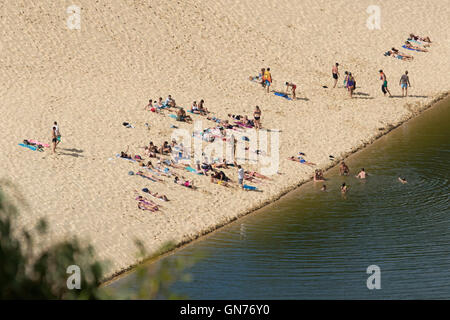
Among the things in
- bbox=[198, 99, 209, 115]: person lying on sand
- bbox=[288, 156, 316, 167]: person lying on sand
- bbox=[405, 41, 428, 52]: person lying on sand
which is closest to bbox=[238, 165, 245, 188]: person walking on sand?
bbox=[288, 156, 316, 167]: person lying on sand

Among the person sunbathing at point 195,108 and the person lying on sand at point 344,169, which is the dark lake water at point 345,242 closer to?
the person lying on sand at point 344,169

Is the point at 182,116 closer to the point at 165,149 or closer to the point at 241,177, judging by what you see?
the point at 165,149

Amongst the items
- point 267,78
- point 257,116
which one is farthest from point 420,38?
point 257,116

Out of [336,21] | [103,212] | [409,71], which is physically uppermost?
[336,21]

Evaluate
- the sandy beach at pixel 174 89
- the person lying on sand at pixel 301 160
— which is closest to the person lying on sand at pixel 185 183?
the sandy beach at pixel 174 89
